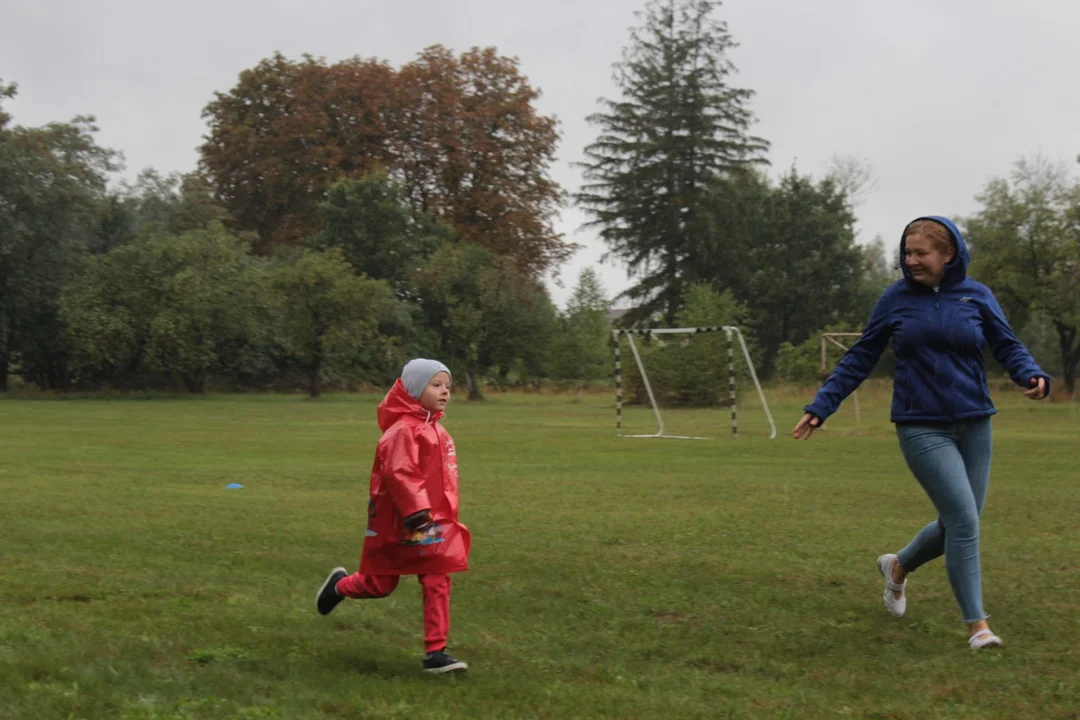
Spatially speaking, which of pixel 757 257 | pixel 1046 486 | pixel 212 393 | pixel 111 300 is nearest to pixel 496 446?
pixel 1046 486

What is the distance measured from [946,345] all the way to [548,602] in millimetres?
2818

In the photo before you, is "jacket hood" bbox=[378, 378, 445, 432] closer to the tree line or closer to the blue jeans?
the blue jeans

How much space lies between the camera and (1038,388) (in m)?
6.07

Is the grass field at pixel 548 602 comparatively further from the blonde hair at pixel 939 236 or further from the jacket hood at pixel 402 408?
the blonde hair at pixel 939 236

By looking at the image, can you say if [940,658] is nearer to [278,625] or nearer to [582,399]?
[278,625]

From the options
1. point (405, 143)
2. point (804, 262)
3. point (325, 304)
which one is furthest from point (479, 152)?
point (804, 262)

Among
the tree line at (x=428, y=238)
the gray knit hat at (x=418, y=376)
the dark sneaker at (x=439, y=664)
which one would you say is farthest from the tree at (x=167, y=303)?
the dark sneaker at (x=439, y=664)

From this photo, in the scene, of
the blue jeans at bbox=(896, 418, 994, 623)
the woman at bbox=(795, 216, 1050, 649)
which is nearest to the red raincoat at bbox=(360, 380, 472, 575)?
the woman at bbox=(795, 216, 1050, 649)

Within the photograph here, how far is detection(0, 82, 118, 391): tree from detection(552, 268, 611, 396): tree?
Answer: 20.5 m

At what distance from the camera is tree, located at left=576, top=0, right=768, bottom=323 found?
6378 cm

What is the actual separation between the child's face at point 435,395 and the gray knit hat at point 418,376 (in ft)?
0.06

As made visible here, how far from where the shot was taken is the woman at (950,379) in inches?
239

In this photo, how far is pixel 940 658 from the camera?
19.6 feet

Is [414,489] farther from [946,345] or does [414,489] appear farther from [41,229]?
[41,229]
